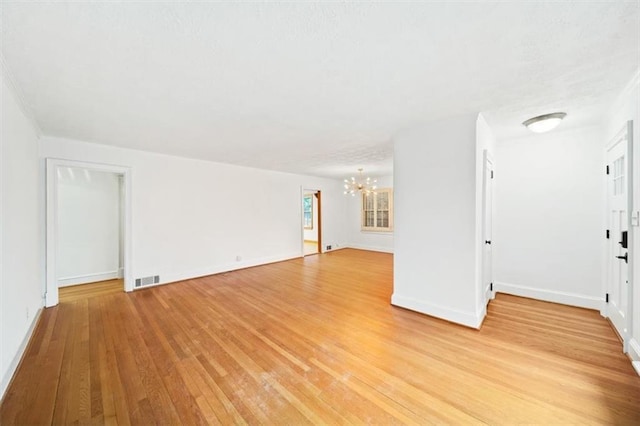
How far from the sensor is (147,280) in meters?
4.38

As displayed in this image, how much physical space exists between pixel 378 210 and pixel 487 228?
16.5ft

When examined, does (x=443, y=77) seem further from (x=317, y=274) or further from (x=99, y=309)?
(x=99, y=309)

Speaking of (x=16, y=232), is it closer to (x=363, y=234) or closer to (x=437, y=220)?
(x=437, y=220)

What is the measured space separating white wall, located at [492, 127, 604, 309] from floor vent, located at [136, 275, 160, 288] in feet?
19.1

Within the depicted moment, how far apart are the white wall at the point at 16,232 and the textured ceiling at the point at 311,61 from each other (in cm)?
29

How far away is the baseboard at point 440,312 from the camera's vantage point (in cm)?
280

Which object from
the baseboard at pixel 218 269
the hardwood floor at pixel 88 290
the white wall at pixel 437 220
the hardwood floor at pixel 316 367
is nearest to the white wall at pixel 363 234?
the baseboard at pixel 218 269

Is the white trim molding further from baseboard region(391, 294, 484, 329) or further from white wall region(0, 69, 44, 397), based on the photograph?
white wall region(0, 69, 44, 397)

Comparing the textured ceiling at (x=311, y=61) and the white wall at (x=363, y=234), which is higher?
the textured ceiling at (x=311, y=61)

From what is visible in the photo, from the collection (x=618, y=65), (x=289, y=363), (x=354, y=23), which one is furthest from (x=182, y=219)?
(x=618, y=65)

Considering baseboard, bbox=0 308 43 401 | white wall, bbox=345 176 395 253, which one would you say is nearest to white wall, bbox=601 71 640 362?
baseboard, bbox=0 308 43 401

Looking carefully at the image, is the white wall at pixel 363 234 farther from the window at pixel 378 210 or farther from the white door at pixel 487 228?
the white door at pixel 487 228

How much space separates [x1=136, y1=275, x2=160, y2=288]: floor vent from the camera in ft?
14.0

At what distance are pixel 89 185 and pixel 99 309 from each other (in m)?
2.75
